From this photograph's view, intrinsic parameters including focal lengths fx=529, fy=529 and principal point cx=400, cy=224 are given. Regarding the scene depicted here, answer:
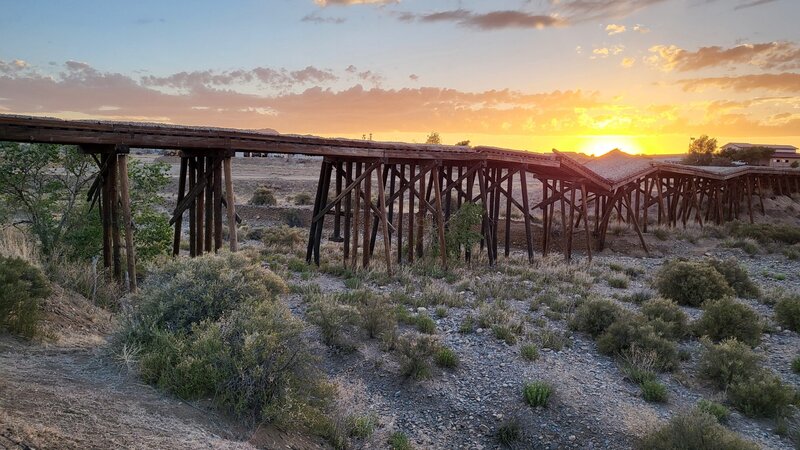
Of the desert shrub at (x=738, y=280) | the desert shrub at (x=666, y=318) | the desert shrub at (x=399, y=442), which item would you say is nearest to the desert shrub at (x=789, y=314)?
the desert shrub at (x=666, y=318)

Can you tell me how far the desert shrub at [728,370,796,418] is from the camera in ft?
23.6

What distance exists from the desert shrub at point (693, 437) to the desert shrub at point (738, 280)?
924 cm

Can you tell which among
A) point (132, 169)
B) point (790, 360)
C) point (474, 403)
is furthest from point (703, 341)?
point (132, 169)

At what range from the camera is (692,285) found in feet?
41.7

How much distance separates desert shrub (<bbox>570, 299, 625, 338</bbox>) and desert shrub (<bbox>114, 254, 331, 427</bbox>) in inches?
215

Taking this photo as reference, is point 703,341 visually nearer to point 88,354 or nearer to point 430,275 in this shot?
point 430,275

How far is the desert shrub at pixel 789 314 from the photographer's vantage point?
10891mm

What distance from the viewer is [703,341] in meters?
9.20

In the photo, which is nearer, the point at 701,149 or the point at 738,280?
the point at 738,280

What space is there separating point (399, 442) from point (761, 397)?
5.12 m

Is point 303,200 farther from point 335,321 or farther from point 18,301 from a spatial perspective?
point 18,301

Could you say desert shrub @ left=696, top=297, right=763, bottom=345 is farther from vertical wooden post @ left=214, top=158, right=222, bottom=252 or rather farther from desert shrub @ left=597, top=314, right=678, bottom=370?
vertical wooden post @ left=214, top=158, right=222, bottom=252

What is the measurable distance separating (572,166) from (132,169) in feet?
44.3

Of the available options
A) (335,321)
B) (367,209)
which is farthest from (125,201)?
(367,209)
